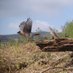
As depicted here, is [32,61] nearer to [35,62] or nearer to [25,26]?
[35,62]

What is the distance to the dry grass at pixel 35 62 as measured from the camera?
17.9ft

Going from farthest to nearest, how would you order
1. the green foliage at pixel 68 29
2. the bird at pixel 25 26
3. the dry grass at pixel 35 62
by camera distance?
the green foliage at pixel 68 29 < the bird at pixel 25 26 < the dry grass at pixel 35 62

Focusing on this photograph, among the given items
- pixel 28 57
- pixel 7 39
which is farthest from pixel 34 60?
pixel 7 39

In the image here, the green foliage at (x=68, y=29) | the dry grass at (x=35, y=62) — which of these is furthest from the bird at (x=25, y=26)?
the green foliage at (x=68, y=29)

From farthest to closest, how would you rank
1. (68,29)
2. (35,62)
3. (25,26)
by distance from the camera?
1. (68,29)
2. (25,26)
3. (35,62)

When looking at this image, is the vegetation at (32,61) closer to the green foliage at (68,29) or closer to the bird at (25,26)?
the bird at (25,26)

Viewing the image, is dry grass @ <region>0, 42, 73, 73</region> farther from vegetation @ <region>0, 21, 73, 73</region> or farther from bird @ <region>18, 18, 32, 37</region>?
bird @ <region>18, 18, 32, 37</region>

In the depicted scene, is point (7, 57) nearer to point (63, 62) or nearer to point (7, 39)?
point (63, 62)

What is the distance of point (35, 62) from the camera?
18.9ft

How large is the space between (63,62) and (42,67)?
0.40 metres

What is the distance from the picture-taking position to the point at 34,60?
5848 millimetres

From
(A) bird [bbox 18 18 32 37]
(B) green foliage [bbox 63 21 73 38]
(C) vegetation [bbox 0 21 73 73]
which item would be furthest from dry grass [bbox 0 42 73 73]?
(B) green foliage [bbox 63 21 73 38]

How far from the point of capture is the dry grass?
17.9 ft

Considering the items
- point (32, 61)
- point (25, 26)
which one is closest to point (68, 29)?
point (25, 26)
